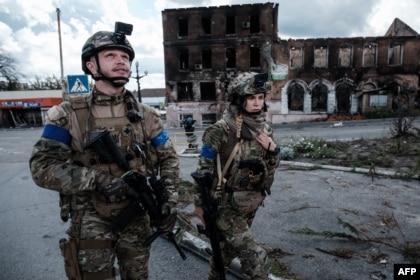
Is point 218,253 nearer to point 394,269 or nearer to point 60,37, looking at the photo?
point 394,269

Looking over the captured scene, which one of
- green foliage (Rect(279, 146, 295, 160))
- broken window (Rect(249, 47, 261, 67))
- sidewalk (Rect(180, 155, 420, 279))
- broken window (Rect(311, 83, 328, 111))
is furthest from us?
broken window (Rect(249, 47, 261, 67))

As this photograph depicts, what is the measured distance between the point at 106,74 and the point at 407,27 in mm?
31966

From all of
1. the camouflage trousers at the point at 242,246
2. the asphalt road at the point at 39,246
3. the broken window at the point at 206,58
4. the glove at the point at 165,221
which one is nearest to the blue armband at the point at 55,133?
the glove at the point at 165,221

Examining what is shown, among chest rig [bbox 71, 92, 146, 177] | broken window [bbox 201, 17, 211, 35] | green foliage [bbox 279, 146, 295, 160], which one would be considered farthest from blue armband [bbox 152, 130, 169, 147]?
broken window [bbox 201, 17, 211, 35]

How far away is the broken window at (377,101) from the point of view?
947 inches

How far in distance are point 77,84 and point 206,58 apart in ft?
62.5

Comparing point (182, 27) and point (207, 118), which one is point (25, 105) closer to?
point (182, 27)

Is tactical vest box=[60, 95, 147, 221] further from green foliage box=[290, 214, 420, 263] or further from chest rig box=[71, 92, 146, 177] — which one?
green foliage box=[290, 214, 420, 263]

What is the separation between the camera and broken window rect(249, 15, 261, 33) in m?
24.6

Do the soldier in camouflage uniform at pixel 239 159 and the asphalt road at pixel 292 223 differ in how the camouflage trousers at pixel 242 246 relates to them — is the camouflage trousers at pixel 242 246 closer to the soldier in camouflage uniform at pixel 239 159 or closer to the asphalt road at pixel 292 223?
the soldier in camouflage uniform at pixel 239 159

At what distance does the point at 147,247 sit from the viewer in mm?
2281

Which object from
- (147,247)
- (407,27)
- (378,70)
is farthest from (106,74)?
(407,27)

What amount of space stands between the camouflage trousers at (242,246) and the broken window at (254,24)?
24.6 m

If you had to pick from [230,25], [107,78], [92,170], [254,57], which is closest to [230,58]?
[254,57]
